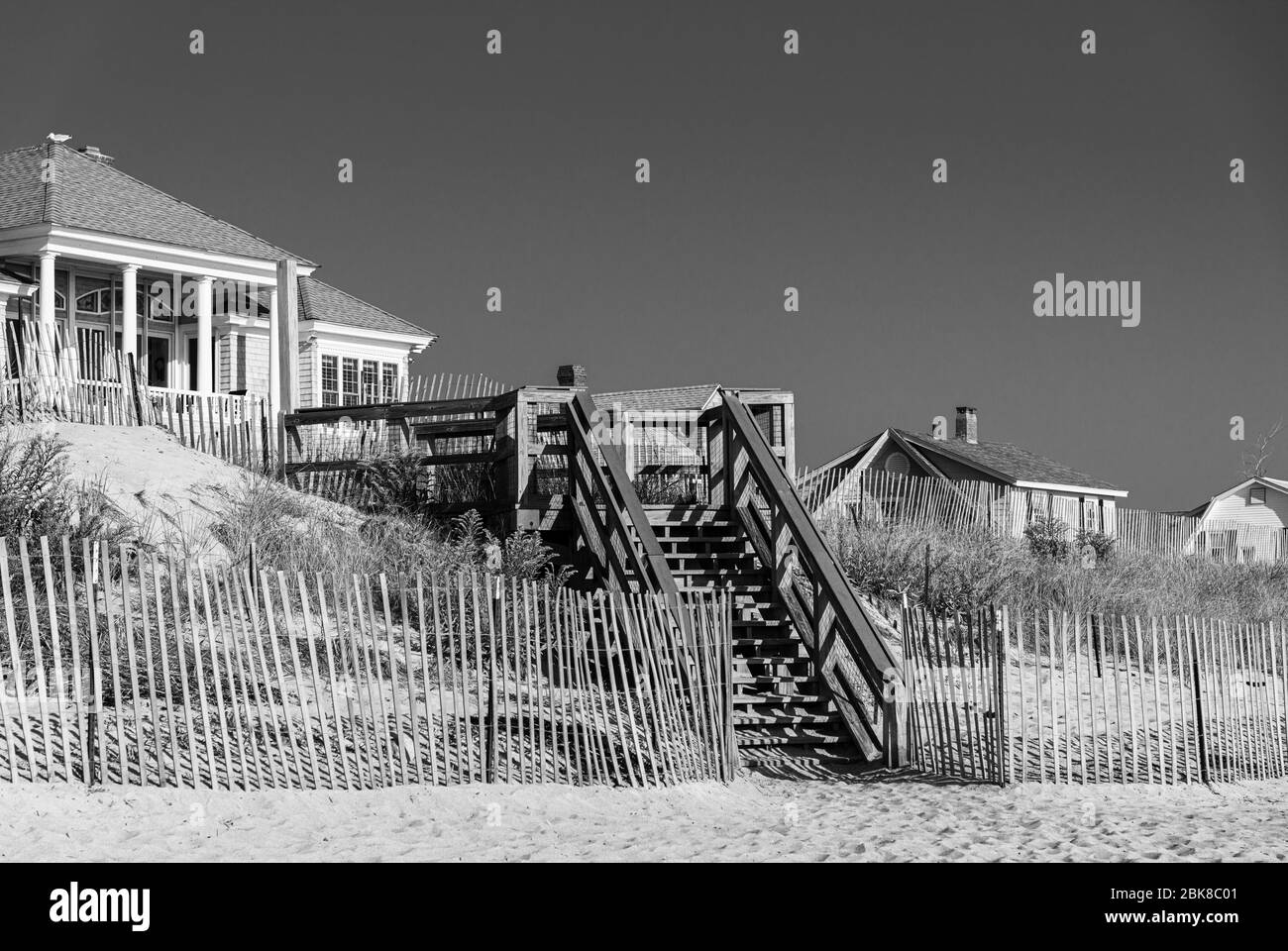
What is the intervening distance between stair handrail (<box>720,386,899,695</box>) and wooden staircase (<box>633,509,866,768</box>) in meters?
0.47

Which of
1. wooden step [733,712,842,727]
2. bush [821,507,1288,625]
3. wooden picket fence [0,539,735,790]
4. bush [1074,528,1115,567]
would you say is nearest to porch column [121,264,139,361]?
bush [821,507,1288,625]

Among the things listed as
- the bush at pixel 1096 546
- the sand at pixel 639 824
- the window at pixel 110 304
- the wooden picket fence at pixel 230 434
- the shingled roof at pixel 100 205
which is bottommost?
the sand at pixel 639 824

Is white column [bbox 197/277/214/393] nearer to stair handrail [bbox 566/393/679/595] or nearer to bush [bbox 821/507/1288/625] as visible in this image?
bush [bbox 821/507/1288/625]

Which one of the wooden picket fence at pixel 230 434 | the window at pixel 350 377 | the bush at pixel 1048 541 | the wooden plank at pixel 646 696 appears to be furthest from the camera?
the window at pixel 350 377

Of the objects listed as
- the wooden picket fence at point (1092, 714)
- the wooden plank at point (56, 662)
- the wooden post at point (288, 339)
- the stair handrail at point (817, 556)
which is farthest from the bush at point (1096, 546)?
the wooden plank at point (56, 662)

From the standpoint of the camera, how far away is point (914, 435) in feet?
160

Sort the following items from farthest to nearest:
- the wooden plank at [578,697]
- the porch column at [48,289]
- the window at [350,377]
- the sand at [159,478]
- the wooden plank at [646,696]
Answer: the window at [350,377]
the porch column at [48,289]
the sand at [159,478]
the wooden plank at [646,696]
the wooden plank at [578,697]

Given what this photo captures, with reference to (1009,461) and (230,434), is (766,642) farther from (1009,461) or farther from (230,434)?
(1009,461)

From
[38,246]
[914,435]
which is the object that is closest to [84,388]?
[38,246]

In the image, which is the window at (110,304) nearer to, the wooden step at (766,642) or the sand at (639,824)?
the wooden step at (766,642)

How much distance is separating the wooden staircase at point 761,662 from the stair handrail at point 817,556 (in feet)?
1.53

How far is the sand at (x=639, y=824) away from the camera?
8.02m

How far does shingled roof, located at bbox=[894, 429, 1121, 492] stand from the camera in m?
46.8

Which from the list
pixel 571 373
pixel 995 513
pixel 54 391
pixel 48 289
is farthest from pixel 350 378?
pixel 995 513
